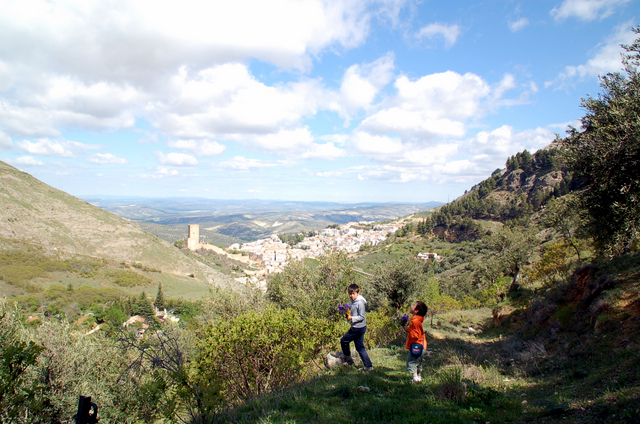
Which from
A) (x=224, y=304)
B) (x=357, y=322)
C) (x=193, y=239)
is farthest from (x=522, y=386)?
(x=193, y=239)

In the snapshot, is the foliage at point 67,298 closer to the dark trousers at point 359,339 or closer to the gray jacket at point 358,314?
the dark trousers at point 359,339

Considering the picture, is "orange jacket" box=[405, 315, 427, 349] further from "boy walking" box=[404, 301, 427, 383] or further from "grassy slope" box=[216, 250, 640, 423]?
"grassy slope" box=[216, 250, 640, 423]

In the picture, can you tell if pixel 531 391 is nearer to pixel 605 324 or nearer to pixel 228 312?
pixel 605 324

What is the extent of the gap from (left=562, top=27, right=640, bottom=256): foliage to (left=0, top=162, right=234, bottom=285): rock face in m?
79.2

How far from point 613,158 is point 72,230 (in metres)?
118

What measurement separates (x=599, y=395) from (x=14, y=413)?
7.40 meters

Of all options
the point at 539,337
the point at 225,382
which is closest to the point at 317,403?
the point at 225,382

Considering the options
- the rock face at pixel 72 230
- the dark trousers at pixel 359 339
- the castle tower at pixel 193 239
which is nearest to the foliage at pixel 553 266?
the dark trousers at pixel 359 339

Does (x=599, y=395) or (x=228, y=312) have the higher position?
(x=599, y=395)

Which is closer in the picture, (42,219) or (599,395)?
(599,395)

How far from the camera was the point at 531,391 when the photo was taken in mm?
5082

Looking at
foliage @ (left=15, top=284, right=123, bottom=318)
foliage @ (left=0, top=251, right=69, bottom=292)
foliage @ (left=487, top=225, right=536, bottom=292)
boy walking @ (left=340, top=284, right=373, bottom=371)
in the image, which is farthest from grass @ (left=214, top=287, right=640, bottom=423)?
foliage @ (left=0, top=251, right=69, bottom=292)

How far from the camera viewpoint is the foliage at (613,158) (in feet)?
22.4

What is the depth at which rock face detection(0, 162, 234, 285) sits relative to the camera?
3169 inches
